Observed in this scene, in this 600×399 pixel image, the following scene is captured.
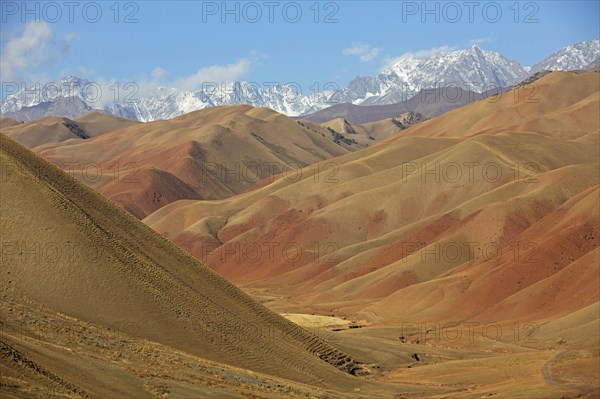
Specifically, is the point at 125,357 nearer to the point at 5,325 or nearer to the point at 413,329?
the point at 5,325

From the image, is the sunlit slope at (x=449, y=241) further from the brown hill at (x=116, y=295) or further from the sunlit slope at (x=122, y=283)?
the brown hill at (x=116, y=295)

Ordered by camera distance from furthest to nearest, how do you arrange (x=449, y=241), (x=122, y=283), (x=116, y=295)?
(x=449, y=241) → (x=122, y=283) → (x=116, y=295)

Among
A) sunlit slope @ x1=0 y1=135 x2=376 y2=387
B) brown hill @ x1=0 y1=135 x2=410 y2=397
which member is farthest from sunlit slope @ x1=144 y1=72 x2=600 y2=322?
brown hill @ x1=0 y1=135 x2=410 y2=397

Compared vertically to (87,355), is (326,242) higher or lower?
higher

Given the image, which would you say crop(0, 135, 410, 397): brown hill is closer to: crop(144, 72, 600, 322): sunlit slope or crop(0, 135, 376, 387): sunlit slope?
crop(0, 135, 376, 387): sunlit slope

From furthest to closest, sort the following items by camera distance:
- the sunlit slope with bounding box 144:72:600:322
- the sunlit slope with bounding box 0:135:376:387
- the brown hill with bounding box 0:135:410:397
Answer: the sunlit slope with bounding box 144:72:600:322 < the sunlit slope with bounding box 0:135:376:387 < the brown hill with bounding box 0:135:410:397

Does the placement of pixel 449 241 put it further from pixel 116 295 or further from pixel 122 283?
pixel 116 295

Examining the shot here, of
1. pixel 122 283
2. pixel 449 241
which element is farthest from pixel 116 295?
pixel 449 241

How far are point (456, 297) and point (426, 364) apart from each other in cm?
3716

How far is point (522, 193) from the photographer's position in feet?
505

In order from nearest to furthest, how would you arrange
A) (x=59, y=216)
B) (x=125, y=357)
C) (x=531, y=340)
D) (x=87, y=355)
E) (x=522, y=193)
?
(x=87, y=355) < (x=125, y=357) < (x=59, y=216) < (x=531, y=340) < (x=522, y=193)

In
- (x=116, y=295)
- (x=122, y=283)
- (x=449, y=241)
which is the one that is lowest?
(x=116, y=295)

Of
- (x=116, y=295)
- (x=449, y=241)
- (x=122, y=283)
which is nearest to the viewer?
(x=116, y=295)

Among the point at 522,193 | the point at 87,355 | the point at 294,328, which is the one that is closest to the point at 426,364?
the point at 294,328
